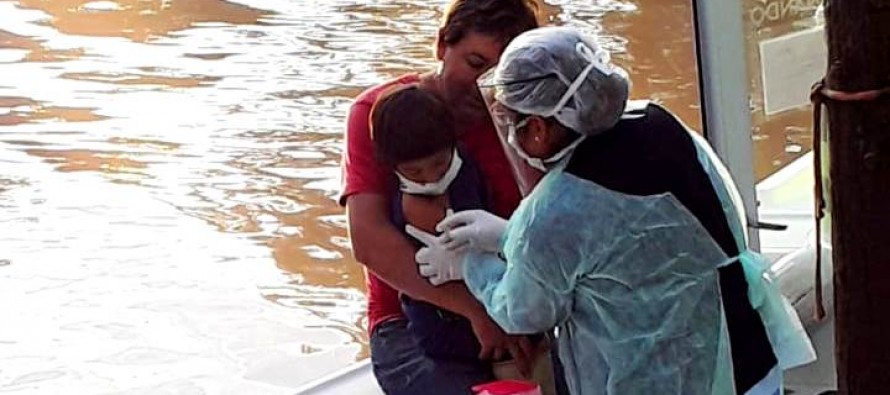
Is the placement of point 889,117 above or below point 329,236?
above

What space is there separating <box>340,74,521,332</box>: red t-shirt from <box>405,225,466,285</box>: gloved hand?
103mm

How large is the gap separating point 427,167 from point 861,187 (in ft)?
2.05

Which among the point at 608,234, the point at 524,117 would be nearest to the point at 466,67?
the point at 524,117

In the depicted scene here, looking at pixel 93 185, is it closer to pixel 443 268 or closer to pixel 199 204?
pixel 199 204

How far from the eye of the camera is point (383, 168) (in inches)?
74.4

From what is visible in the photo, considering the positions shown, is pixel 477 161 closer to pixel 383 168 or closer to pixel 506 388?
pixel 383 168

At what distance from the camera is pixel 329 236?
317 centimetres

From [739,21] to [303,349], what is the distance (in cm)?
123

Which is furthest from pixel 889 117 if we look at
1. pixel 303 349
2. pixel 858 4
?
pixel 303 349

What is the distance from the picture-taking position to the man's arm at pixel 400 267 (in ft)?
6.22

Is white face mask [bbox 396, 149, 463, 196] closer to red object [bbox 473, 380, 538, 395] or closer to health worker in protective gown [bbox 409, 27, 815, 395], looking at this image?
health worker in protective gown [bbox 409, 27, 815, 395]

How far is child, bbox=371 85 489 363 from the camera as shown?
1803 mm

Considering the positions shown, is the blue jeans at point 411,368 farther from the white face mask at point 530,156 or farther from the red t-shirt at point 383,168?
the white face mask at point 530,156

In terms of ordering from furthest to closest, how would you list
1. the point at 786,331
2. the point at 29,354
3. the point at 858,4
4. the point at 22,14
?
the point at 22,14
the point at 29,354
the point at 786,331
the point at 858,4
